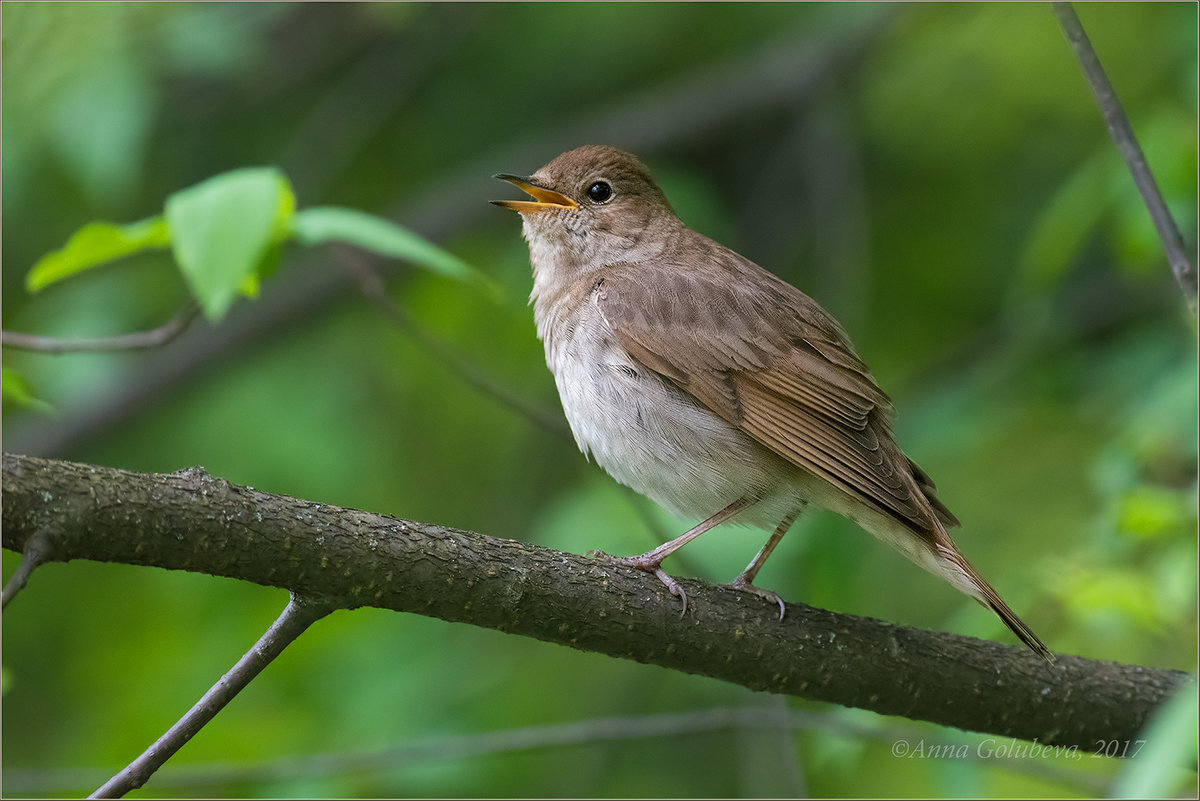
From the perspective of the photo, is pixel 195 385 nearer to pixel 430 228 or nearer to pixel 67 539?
pixel 430 228

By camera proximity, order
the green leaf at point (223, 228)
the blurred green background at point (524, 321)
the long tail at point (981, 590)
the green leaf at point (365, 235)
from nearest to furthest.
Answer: the green leaf at point (223, 228), the long tail at point (981, 590), the green leaf at point (365, 235), the blurred green background at point (524, 321)

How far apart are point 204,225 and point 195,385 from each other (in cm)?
459

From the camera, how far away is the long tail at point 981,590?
3.92 meters

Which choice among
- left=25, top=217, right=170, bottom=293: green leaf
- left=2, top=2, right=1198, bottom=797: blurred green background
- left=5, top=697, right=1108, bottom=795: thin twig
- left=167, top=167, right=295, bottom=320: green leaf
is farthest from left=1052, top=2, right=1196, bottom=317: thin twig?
left=25, top=217, right=170, bottom=293: green leaf

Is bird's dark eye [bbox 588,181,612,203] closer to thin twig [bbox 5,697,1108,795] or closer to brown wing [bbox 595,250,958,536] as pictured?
brown wing [bbox 595,250,958,536]

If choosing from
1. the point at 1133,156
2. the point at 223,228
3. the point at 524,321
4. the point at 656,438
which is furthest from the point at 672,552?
the point at 524,321

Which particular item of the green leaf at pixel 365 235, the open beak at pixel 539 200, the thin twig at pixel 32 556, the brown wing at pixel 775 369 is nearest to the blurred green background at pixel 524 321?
the brown wing at pixel 775 369

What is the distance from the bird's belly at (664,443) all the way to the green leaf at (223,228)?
1.45 metres

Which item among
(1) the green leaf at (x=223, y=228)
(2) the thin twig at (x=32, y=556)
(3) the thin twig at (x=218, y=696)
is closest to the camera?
(2) the thin twig at (x=32, y=556)

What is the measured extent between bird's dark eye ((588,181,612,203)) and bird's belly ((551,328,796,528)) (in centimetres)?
120

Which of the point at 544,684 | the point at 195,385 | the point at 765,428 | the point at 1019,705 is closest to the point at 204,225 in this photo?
the point at 765,428

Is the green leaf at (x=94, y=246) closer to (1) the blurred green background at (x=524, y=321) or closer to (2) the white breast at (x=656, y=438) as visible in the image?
(2) the white breast at (x=656, y=438)

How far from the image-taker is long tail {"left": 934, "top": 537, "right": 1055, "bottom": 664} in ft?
12.9

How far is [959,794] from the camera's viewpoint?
15.3 ft
